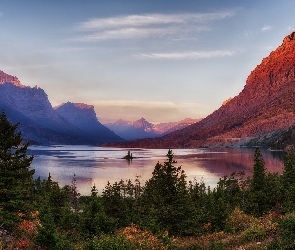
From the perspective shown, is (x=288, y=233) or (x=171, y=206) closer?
(x=288, y=233)

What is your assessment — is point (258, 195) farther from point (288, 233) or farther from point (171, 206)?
point (288, 233)

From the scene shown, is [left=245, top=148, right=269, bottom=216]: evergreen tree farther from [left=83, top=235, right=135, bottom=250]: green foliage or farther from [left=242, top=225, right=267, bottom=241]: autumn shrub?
[left=83, top=235, right=135, bottom=250]: green foliage

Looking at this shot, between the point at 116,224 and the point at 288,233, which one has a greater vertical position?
the point at 288,233

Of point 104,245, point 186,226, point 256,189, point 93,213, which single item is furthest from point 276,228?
Answer: point 256,189

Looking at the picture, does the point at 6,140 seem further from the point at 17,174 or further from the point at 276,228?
the point at 276,228

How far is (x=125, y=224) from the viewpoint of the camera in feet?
145

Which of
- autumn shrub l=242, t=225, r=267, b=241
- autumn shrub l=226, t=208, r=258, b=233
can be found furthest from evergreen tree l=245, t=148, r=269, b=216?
autumn shrub l=242, t=225, r=267, b=241

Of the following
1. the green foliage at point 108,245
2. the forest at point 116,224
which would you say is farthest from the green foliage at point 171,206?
the green foliage at point 108,245

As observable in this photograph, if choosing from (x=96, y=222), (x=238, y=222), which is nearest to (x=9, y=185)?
(x=96, y=222)

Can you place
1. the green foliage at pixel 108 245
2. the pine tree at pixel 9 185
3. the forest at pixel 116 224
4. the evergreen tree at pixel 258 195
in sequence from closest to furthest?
the green foliage at pixel 108 245
the forest at pixel 116 224
the pine tree at pixel 9 185
the evergreen tree at pixel 258 195

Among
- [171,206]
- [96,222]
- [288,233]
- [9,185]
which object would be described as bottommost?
[96,222]

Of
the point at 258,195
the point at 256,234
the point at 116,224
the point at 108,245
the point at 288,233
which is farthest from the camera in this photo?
the point at 258,195

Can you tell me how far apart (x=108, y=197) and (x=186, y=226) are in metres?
14.5

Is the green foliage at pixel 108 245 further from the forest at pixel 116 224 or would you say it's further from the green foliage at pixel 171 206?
the green foliage at pixel 171 206
